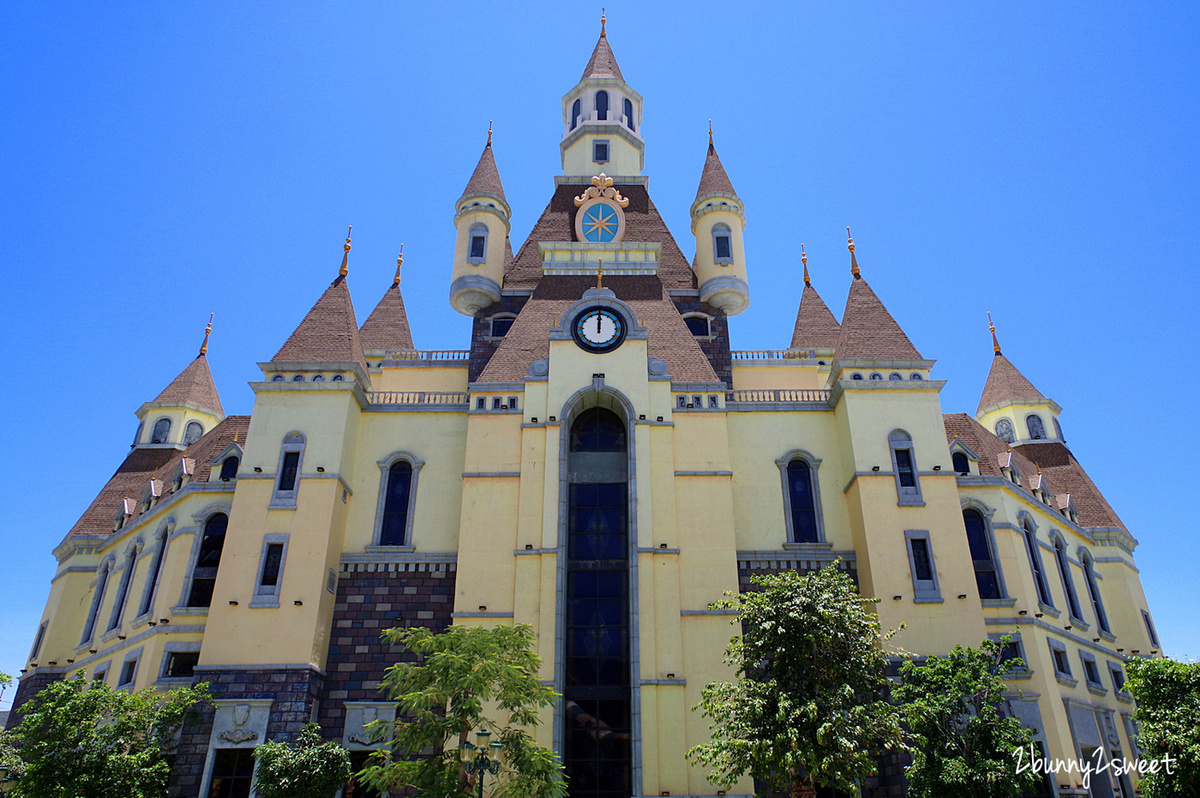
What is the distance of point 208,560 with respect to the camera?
29266mm

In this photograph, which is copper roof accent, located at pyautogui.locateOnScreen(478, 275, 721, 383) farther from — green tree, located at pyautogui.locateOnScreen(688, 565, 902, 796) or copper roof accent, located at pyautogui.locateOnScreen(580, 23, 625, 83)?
copper roof accent, located at pyautogui.locateOnScreen(580, 23, 625, 83)

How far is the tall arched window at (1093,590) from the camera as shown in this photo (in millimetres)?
33938

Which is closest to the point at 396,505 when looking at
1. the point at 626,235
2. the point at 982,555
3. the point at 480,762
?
the point at 480,762

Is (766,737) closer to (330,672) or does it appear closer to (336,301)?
(330,672)

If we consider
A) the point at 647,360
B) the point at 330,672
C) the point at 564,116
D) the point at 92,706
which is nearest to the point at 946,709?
the point at 647,360

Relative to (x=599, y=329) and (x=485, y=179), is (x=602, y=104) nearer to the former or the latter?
(x=485, y=179)

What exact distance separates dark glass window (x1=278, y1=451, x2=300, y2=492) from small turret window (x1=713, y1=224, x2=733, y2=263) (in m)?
20.4

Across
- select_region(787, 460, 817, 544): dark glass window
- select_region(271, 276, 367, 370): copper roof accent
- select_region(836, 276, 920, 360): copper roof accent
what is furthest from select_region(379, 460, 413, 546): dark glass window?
select_region(836, 276, 920, 360): copper roof accent

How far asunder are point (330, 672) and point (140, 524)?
11.8 metres

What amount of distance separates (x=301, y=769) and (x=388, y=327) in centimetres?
2343

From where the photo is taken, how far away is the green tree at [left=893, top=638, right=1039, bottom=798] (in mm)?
20250

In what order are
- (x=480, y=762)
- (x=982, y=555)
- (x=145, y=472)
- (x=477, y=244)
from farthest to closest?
1. (x=145, y=472)
2. (x=477, y=244)
3. (x=982, y=555)
4. (x=480, y=762)

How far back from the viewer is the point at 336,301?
33.5m

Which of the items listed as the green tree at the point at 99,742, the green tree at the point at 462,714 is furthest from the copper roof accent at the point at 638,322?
the green tree at the point at 99,742
